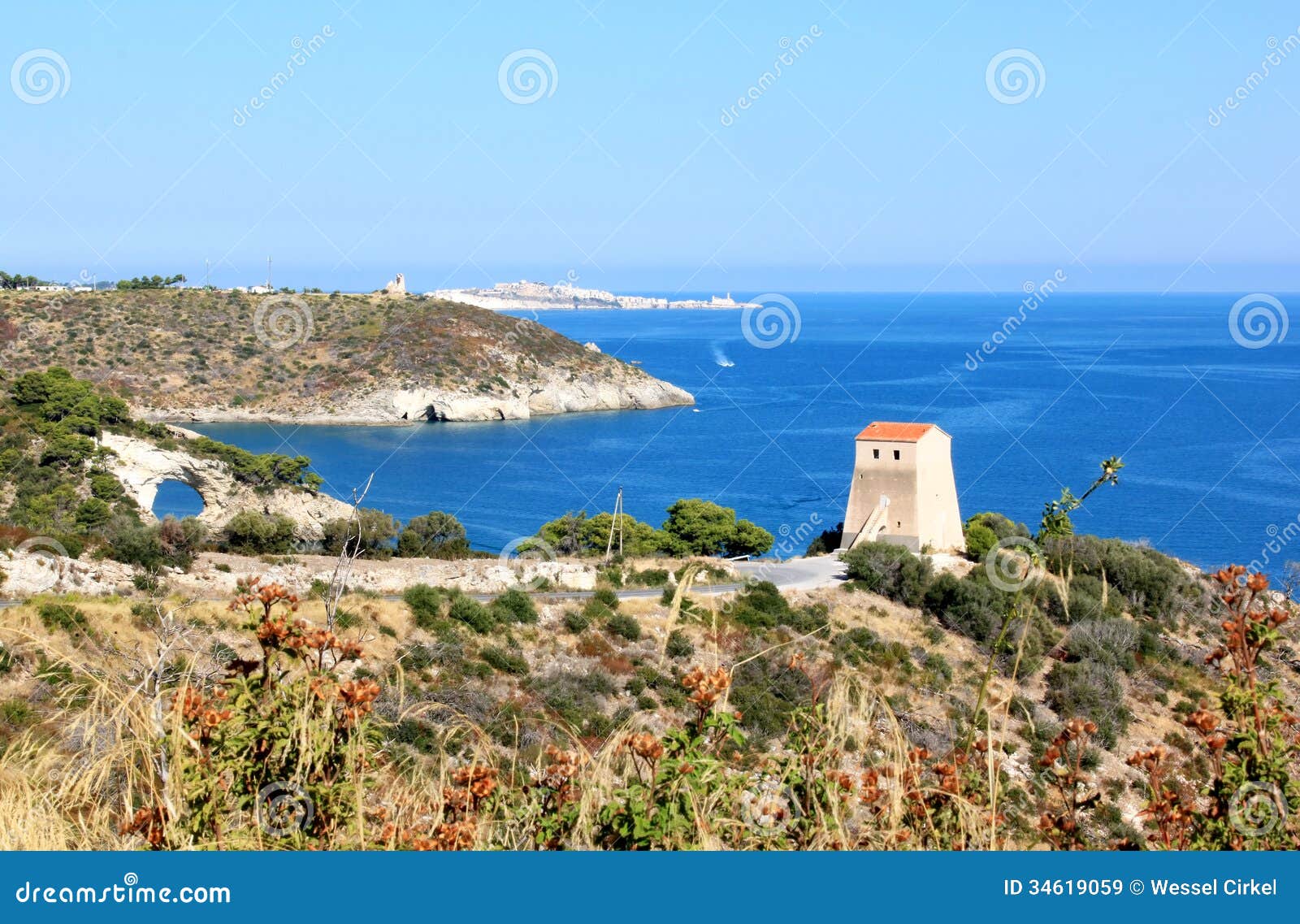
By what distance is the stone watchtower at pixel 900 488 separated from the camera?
27312 mm

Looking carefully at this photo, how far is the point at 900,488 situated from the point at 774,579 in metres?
4.44

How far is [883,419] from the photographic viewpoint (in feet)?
243

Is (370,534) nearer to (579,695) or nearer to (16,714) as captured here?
(579,695)

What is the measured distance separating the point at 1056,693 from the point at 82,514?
2421 centimetres

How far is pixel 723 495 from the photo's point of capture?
176 feet

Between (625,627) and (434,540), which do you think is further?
(434,540)

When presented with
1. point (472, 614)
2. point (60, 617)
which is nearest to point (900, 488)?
point (472, 614)

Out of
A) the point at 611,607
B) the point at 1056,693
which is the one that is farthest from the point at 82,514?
the point at 1056,693

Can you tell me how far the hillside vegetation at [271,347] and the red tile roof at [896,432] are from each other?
54.4m

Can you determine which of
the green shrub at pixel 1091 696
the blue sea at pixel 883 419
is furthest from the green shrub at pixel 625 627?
the blue sea at pixel 883 419

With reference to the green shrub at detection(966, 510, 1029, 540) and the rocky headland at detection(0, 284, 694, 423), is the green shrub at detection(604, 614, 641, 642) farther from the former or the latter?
the rocky headland at detection(0, 284, 694, 423)

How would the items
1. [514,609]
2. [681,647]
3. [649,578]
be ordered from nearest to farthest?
[681,647], [514,609], [649,578]

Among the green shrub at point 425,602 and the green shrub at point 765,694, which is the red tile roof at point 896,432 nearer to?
the green shrub at point 765,694

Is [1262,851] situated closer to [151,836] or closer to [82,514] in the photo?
[151,836]
